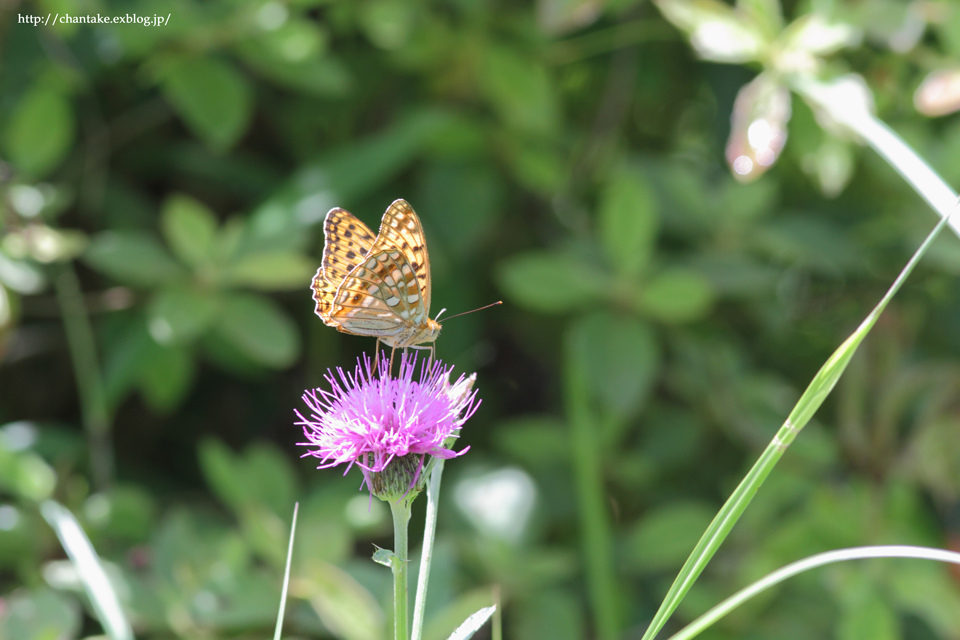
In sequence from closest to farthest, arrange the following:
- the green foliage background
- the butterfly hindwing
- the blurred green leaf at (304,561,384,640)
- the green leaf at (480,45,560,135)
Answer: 1. the butterfly hindwing
2. the blurred green leaf at (304,561,384,640)
3. the green foliage background
4. the green leaf at (480,45,560,135)

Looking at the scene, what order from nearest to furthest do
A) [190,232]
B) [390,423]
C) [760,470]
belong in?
[760,470] → [390,423] → [190,232]

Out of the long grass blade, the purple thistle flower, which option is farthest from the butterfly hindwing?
the long grass blade

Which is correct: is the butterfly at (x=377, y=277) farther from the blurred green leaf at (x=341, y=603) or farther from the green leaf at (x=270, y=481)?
the green leaf at (x=270, y=481)

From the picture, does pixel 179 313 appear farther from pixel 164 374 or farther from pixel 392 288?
pixel 392 288

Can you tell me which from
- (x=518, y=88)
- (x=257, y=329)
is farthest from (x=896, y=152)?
(x=257, y=329)

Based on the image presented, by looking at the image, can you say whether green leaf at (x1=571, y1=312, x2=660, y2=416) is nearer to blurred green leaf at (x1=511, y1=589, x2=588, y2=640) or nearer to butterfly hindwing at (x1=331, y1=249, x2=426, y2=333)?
blurred green leaf at (x1=511, y1=589, x2=588, y2=640)
